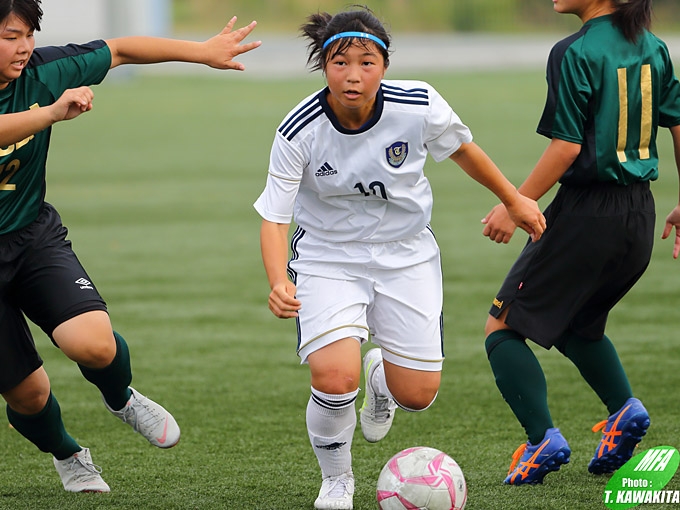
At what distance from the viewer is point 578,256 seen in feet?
13.7

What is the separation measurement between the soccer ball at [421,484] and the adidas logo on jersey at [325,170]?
106cm

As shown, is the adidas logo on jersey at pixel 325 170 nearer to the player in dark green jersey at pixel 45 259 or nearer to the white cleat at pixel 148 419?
the player in dark green jersey at pixel 45 259

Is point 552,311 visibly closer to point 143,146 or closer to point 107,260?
point 107,260

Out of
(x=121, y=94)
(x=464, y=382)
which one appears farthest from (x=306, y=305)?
(x=121, y=94)

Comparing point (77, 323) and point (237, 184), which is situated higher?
point (77, 323)

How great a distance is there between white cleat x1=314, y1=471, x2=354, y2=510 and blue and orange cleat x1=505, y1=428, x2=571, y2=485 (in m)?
0.64

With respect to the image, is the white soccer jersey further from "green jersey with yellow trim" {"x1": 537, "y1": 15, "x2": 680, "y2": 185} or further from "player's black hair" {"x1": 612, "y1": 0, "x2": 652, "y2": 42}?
"player's black hair" {"x1": 612, "y1": 0, "x2": 652, "y2": 42}

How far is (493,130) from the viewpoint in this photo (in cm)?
1862

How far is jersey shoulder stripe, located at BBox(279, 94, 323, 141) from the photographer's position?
4.02 m

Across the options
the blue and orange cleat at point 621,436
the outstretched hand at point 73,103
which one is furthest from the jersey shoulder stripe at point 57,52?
the blue and orange cleat at point 621,436

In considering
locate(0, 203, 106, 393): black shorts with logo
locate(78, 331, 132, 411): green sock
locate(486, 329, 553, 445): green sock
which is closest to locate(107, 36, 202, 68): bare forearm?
locate(0, 203, 106, 393): black shorts with logo

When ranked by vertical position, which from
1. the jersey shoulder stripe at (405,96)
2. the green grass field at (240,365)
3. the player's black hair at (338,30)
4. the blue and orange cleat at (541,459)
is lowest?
the green grass field at (240,365)

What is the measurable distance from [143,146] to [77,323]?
14.7 meters

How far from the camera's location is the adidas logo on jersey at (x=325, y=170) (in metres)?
4.05
